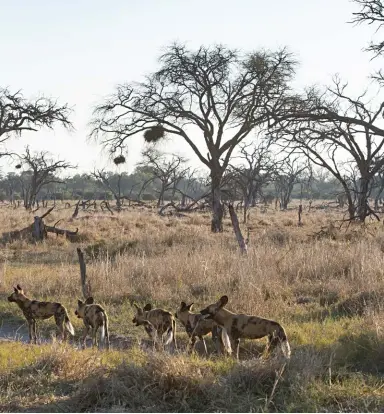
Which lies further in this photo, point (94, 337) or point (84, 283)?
point (84, 283)

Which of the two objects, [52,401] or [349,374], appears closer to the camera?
[52,401]

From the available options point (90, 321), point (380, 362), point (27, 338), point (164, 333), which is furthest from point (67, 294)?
point (380, 362)

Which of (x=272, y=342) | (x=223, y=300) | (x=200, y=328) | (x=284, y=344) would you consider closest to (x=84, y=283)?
(x=200, y=328)

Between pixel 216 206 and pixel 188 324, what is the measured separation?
16363mm

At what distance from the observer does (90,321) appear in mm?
7070

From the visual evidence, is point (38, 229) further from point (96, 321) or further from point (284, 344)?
point (284, 344)

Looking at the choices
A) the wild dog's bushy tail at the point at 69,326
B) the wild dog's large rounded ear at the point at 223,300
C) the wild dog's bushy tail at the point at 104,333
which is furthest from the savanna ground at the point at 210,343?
the wild dog's large rounded ear at the point at 223,300

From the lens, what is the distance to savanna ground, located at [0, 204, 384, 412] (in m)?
4.68

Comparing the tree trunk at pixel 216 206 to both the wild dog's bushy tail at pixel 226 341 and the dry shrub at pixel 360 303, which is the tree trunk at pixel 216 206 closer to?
the dry shrub at pixel 360 303

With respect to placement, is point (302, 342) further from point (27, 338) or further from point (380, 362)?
point (27, 338)

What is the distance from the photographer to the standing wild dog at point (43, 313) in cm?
732

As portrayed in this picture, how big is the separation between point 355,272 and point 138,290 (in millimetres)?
3817

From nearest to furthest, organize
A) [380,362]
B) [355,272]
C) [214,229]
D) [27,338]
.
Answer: [380,362] → [27,338] → [355,272] → [214,229]

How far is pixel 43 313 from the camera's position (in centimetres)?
746
